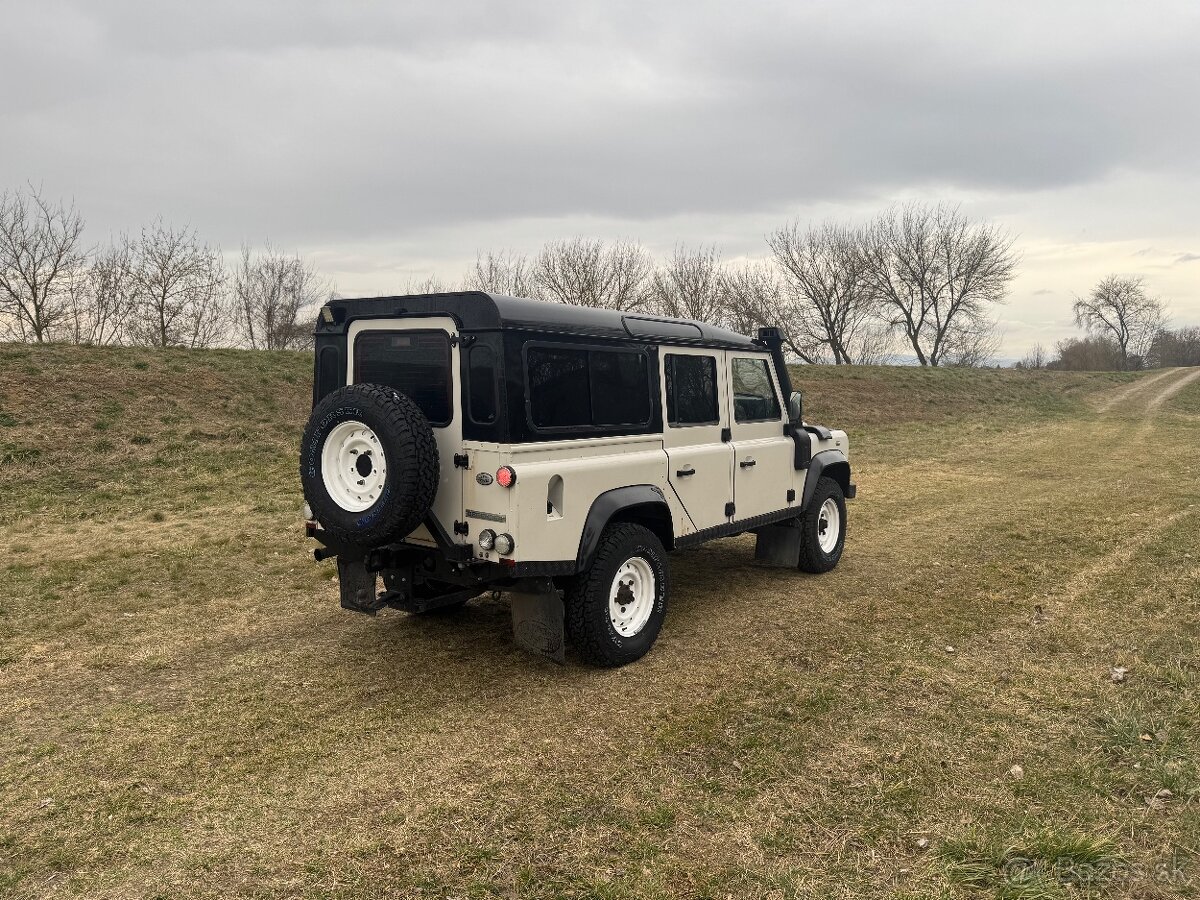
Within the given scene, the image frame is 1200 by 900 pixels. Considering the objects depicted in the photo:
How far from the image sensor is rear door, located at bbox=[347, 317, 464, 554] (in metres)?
4.72

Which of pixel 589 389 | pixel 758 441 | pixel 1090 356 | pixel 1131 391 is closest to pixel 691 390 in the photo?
pixel 758 441

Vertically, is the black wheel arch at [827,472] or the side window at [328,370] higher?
the side window at [328,370]

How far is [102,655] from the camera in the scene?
544 cm

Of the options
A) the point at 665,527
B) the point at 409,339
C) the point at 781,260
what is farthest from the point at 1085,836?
the point at 781,260

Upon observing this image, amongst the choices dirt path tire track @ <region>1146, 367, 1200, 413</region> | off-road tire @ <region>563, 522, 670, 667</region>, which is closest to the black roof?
off-road tire @ <region>563, 522, 670, 667</region>

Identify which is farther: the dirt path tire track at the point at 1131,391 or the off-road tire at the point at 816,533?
the dirt path tire track at the point at 1131,391

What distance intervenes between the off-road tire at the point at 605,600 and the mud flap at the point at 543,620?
125mm

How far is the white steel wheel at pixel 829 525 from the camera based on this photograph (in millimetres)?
7621

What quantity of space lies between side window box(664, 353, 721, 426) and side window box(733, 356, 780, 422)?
13.2 inches

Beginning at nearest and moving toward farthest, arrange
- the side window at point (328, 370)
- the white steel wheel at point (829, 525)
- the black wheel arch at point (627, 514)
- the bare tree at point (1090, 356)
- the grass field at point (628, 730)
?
the grass field at point (628, 730) → the black wheel arch at point (627, 514) → the side window at point (328, 370) → the white steel wheel at point (829, 525) → the bare tree at point (1090, 356)

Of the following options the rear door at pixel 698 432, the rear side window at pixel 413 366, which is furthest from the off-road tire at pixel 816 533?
the rear side window at pixel 413 366

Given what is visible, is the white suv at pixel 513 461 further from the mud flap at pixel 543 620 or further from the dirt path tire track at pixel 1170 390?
the dirt path tire track at pixel 1170 390

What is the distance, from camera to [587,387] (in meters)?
5.04

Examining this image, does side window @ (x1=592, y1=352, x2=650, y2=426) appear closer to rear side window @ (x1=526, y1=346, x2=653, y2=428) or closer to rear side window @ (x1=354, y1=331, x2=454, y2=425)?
rear side window @ (x1=526, y1=346, x2=653, y2=428)
